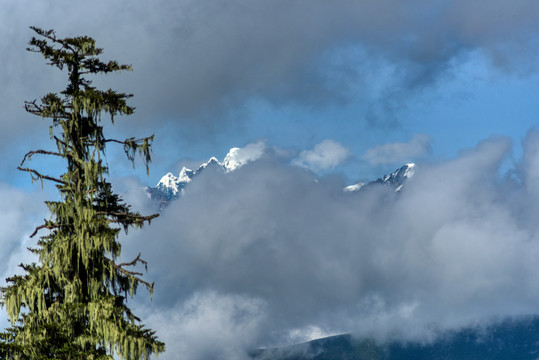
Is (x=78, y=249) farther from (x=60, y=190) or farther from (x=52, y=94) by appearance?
(x=52, y=94)

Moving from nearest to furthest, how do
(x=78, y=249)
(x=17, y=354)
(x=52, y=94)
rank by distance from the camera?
(x=17, y=354), (x=78, y=249), (x=52, y=94)

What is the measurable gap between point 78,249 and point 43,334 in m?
3.00

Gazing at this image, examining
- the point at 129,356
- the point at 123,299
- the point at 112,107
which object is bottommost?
the point at 129,356

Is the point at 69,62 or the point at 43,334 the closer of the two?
the point at 43,334

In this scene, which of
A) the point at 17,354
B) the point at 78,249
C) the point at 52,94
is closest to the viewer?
the point at 17,354

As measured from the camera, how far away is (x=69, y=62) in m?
24.5

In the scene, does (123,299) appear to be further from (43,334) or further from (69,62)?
(69,62)

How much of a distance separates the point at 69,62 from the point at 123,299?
8585 mm

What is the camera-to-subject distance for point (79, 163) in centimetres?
2425

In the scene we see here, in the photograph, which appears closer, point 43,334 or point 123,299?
point 43,334

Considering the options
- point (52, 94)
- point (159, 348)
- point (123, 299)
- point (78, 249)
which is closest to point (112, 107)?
point (52, 94)

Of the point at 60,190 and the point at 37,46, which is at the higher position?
the point at 37,46

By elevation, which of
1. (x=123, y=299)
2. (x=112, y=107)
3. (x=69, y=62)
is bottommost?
(x=123, y=299)

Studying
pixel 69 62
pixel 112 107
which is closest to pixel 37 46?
pixel 69 62
